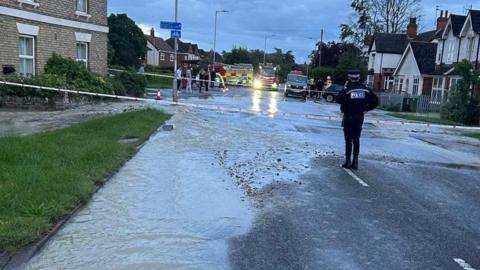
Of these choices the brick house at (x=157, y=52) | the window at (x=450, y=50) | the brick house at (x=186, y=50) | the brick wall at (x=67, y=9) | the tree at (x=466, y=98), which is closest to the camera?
the brick wall at (x=67, y=9)

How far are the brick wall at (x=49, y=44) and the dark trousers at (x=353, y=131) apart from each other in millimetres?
12447

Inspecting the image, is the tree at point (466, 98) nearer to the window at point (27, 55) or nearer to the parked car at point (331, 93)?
the parked car at point (331, 93)

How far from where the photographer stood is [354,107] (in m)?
10.4

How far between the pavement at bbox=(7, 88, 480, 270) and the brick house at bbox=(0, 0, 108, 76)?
877 cm

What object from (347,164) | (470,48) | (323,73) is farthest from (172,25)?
(323,73)

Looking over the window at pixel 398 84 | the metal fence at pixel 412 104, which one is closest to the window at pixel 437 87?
the metal fence at pixel 412 104

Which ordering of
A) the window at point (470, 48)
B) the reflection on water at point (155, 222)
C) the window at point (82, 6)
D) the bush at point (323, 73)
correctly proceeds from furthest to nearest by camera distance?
the bush at point (323, 73) < the window at point (470, 48) < the window at point (82, 6) < the reflection on water at point (155, 222)

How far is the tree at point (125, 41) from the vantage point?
7550 cm

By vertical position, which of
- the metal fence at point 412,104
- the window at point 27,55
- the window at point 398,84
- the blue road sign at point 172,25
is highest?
the blue road sign at point 172,25

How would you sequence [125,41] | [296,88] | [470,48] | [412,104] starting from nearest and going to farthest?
[470,48] → [412,104] → [296,88] → [125,41]

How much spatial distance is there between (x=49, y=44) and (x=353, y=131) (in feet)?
46.7

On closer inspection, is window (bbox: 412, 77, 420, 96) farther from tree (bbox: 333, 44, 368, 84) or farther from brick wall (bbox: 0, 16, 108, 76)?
brick wall (bbox: 0, 16, 108, 76)

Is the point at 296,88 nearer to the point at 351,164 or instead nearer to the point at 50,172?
the point at 351,164

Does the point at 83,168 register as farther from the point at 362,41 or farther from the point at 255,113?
the point at 362,41
